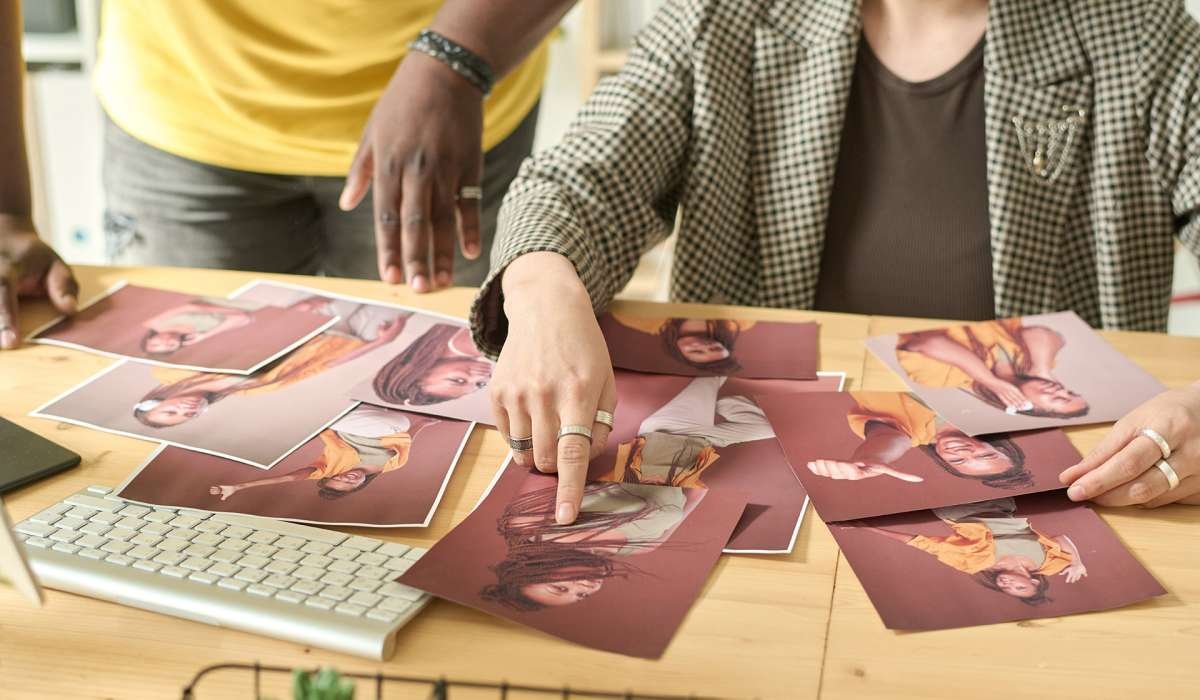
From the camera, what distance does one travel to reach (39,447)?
914mm

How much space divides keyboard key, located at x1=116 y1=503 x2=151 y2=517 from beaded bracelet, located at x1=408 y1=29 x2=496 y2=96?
2.02 ft

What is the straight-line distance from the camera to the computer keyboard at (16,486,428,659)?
2.26ft

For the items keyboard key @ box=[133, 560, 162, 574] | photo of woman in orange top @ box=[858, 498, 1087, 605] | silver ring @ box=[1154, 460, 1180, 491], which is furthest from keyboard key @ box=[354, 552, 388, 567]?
silver ring @ box=[1154, 460, 1180, 491]

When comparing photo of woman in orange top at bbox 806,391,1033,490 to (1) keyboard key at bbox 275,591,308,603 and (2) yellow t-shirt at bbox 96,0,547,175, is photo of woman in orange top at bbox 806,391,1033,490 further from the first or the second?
(2) yellow t-shirt at bbox 96,0,547,175

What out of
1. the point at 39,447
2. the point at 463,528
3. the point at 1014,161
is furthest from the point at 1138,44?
the point at 39,447

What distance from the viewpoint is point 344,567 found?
2.45ft

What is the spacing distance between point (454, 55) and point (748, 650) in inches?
31.0

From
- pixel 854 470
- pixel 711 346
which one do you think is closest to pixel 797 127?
pixel 711 346

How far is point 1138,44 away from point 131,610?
1.16m

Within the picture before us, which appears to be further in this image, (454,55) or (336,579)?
(454,55)

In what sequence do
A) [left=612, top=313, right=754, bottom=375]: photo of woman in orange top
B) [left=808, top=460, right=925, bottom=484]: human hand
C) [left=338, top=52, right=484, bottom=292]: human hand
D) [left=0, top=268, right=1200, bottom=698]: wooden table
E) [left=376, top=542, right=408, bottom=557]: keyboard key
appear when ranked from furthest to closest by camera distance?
[left=338, top=52, right=484, bottom=292]: human hand → [left=612, top=313, right=754, bottom=375]: photo of woman in orange top → [left=808, top=460, right=925, bottom=484]: human hand → [left=376, top=542, right=408, bottom=557]: keyboard key → [left=0, top=268, right=1200, bottom=698]: wooden table

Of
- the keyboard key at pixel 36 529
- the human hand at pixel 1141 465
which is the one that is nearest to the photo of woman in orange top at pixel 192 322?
the keyboard key at pixel 36 529

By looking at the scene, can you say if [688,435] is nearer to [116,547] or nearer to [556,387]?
[556,387]

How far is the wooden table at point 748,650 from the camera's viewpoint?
25.9 inches
